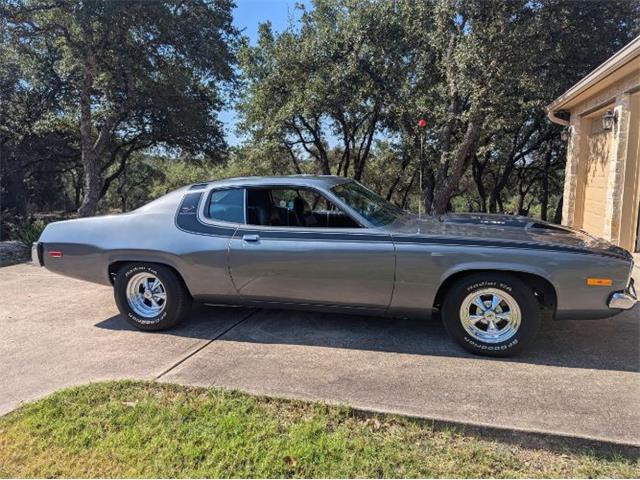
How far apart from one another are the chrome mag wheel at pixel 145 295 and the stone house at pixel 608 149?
692cm

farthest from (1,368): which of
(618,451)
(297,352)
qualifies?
(618,451)

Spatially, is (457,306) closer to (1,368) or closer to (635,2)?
(1,368)

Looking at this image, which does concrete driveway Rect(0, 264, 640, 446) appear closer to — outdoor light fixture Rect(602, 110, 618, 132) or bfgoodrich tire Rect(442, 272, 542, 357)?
bfgoodrich tire Rect(442, 272, 542, 357)

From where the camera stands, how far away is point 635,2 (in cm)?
1259

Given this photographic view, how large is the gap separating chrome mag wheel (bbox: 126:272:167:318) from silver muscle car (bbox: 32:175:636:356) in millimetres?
10

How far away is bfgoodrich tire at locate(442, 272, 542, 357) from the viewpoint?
3594mm

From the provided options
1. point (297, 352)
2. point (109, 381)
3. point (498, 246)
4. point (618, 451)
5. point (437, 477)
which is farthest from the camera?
point (297, 352)

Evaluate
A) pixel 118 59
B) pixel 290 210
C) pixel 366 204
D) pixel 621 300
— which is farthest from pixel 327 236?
pixel 118 59

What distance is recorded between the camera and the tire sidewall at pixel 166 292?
438cm

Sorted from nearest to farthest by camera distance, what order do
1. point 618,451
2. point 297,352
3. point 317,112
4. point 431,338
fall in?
point 618,451
point 297,352
point 431,338
point 317,112

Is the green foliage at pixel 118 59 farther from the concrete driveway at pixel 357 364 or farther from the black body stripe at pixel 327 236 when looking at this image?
the concrete driveway at pixel 357 364

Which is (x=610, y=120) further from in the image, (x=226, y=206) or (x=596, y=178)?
(x=226, y=206)

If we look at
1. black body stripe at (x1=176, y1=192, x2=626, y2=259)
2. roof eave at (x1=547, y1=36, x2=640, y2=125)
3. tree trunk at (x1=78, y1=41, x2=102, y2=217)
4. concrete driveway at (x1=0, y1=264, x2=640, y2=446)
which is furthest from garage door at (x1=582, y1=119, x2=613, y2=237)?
tree trunk at (x1=78, y1=41, x2=102, y2=217)

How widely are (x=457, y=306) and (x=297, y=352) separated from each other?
1410 millimetres
